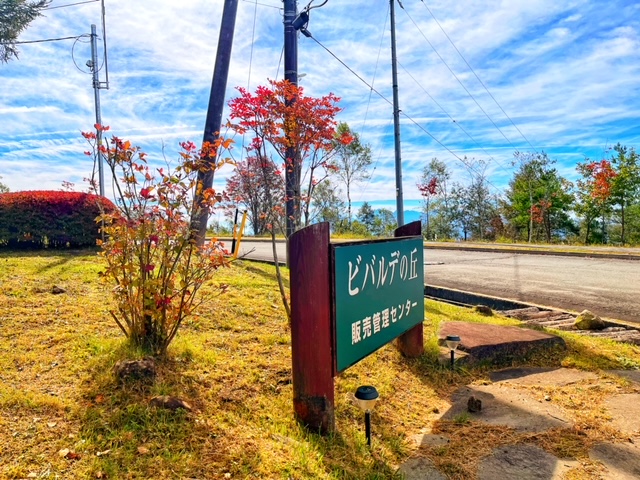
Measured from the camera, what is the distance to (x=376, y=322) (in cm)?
278

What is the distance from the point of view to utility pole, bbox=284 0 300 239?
4.52 metres

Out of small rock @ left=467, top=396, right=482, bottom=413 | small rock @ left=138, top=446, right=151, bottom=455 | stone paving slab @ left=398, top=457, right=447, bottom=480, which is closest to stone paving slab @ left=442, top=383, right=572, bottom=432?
small rock @ left=467, top=396, right=482, bottom=413

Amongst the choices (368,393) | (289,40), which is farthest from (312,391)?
(289,40)

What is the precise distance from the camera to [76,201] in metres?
7.49

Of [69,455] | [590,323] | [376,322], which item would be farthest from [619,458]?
[590,323]

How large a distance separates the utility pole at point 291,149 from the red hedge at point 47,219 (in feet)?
13.5

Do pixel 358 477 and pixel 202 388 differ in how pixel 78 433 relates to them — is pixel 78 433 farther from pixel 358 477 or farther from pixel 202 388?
pixel 358 477

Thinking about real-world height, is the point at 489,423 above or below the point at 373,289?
below

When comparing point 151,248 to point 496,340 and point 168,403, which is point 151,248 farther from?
point 496,340

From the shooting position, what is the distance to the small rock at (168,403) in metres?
2.21

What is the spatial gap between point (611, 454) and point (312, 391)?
1.65 meters

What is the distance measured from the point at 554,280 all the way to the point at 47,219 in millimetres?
9639

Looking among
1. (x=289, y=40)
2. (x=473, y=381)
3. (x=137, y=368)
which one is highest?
(x=289, y=40)

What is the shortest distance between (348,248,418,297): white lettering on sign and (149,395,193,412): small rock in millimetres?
1127
